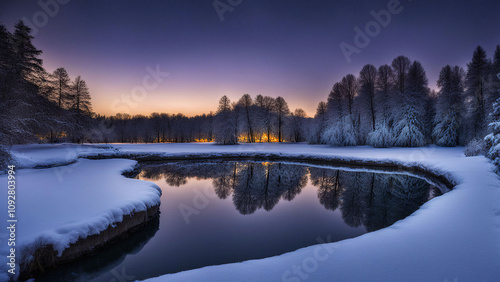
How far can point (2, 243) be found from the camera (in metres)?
3.97

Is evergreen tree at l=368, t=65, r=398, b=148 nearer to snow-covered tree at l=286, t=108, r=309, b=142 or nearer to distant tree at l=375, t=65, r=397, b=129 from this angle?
distant tree at l=375, t=65, r=397, b=129

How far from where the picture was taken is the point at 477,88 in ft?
77.4

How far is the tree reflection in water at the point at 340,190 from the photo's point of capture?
8180 mm

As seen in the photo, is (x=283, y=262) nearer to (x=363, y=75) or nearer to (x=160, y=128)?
(x=363, y=75)

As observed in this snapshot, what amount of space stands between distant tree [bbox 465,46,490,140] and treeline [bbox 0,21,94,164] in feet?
118

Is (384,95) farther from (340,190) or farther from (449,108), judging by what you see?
(340,190)

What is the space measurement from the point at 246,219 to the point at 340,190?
6418 mm

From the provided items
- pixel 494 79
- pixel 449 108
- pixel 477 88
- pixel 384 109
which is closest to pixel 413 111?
pixel 384 109

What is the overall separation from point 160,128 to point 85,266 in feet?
245

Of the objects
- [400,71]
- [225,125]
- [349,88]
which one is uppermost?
[400,71]

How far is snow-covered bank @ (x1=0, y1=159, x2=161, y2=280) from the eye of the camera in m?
4.53

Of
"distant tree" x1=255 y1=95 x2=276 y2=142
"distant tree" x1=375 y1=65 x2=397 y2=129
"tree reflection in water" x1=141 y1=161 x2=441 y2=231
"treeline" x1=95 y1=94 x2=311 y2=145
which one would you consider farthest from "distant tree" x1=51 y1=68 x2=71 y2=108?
"distant tree" x1=375 y1=65 x2=397 y2=129

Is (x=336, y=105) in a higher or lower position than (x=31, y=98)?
higher

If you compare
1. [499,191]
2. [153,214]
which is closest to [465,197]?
[499,191]
